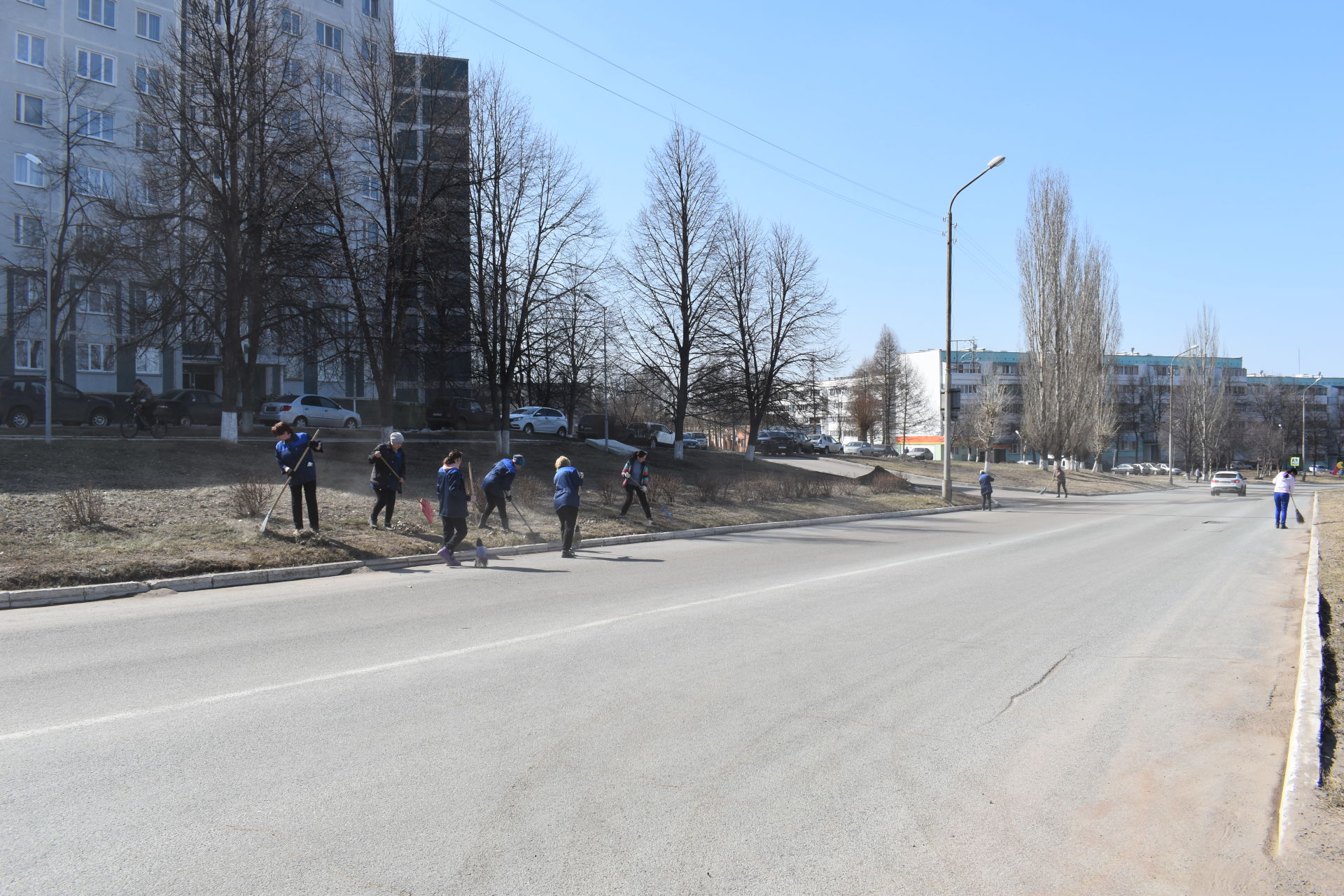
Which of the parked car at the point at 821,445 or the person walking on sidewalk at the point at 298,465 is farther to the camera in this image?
the parked car at the point at 821,445

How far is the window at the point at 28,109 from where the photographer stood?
41.9m

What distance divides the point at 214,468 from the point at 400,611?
13621mm

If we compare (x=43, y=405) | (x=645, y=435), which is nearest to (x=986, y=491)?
(x=645, y=435)

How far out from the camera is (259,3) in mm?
24500

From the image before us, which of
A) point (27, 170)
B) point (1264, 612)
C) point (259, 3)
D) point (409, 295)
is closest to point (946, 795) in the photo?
point (1264, 612)

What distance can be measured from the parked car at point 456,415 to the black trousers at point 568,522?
27879 millimetres

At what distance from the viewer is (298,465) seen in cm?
1391

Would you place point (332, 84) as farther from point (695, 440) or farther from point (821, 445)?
point (821, 445)

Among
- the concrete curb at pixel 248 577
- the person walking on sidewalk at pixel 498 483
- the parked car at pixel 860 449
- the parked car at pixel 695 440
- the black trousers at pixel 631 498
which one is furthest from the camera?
the parked car at pixel 860 449

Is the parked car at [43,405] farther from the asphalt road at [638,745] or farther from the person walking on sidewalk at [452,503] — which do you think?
the asphalt road at [638,745]

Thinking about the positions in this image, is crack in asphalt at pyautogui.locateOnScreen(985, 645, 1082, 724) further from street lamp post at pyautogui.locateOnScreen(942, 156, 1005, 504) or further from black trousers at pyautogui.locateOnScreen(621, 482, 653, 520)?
street lamp post at pyautogui.locateOnScreen(942, 156, 1005, 504)

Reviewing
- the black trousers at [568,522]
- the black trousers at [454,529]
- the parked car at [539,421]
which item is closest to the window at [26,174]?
the parked car at [539,421]

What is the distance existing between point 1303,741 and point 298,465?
1319 cm

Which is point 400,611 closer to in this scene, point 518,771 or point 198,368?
point 518,771
